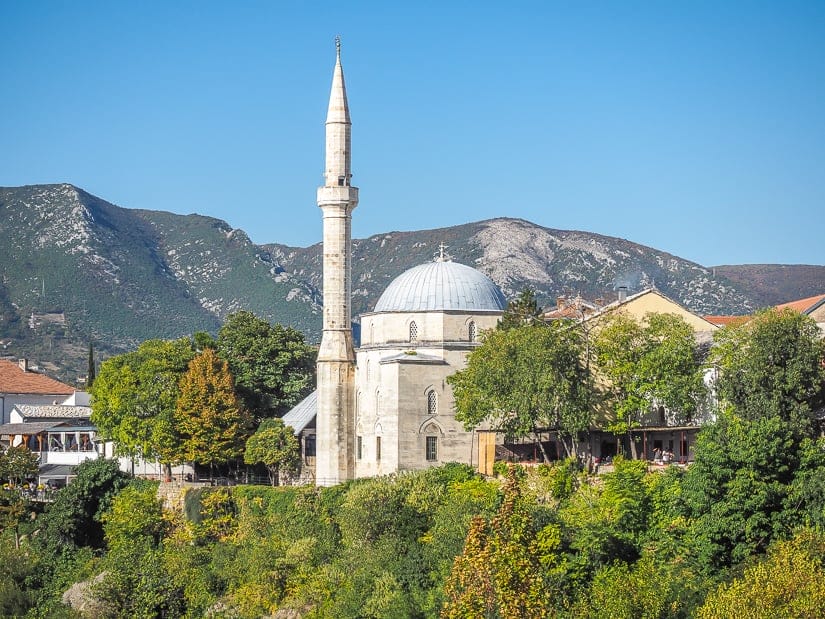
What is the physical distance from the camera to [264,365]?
7088 centimetres

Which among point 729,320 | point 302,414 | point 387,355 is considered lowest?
point 302,414

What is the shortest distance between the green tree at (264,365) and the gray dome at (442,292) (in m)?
12.2

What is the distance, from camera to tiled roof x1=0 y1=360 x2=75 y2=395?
85.5 meters

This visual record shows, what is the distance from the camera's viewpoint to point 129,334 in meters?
151

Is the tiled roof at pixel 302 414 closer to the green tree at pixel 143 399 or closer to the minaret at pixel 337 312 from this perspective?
the minaret at pixel 337 312

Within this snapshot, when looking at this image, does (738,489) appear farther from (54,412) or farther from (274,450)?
(54,412)

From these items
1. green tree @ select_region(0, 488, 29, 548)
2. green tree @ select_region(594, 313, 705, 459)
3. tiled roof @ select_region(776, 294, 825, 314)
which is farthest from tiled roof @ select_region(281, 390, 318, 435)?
tiled roof @ select_region(776, 294, 825, 314)

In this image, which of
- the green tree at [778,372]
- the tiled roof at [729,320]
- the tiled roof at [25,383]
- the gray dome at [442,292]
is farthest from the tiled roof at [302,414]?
the tiled roof at [25,383]

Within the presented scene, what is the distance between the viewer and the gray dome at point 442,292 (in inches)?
2274

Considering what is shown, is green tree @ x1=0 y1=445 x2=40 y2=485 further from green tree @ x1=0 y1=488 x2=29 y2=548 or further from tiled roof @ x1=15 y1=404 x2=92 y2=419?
tiled roof @ x1=15 y1=404 x2=92 y2=419

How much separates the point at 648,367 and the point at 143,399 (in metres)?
24.1

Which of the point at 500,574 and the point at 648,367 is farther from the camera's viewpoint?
the point at 648,367

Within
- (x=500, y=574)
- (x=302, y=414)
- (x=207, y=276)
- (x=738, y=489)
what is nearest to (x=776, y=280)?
(x=207, y=276)

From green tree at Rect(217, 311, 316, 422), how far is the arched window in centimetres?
1531
